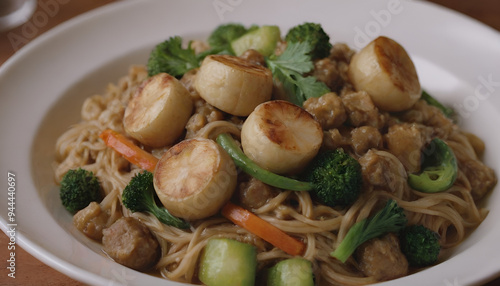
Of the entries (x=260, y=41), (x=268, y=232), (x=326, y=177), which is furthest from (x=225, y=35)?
(x=268, y=232)

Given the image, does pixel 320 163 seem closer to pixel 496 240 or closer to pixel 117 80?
pixel 496 240

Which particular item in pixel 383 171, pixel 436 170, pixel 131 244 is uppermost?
pixel 383 171

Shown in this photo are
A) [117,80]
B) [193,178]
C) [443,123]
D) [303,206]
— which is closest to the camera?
[193,178]

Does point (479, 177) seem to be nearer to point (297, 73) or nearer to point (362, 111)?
point (362, 111)

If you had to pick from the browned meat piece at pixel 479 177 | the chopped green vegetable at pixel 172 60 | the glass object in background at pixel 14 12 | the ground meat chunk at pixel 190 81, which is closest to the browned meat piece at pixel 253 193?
the ground meat chunk at pixel 190 81

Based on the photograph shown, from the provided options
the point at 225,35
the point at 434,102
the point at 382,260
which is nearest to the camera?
the point at 382,260

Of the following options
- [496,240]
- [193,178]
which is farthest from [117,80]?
[496,240]
